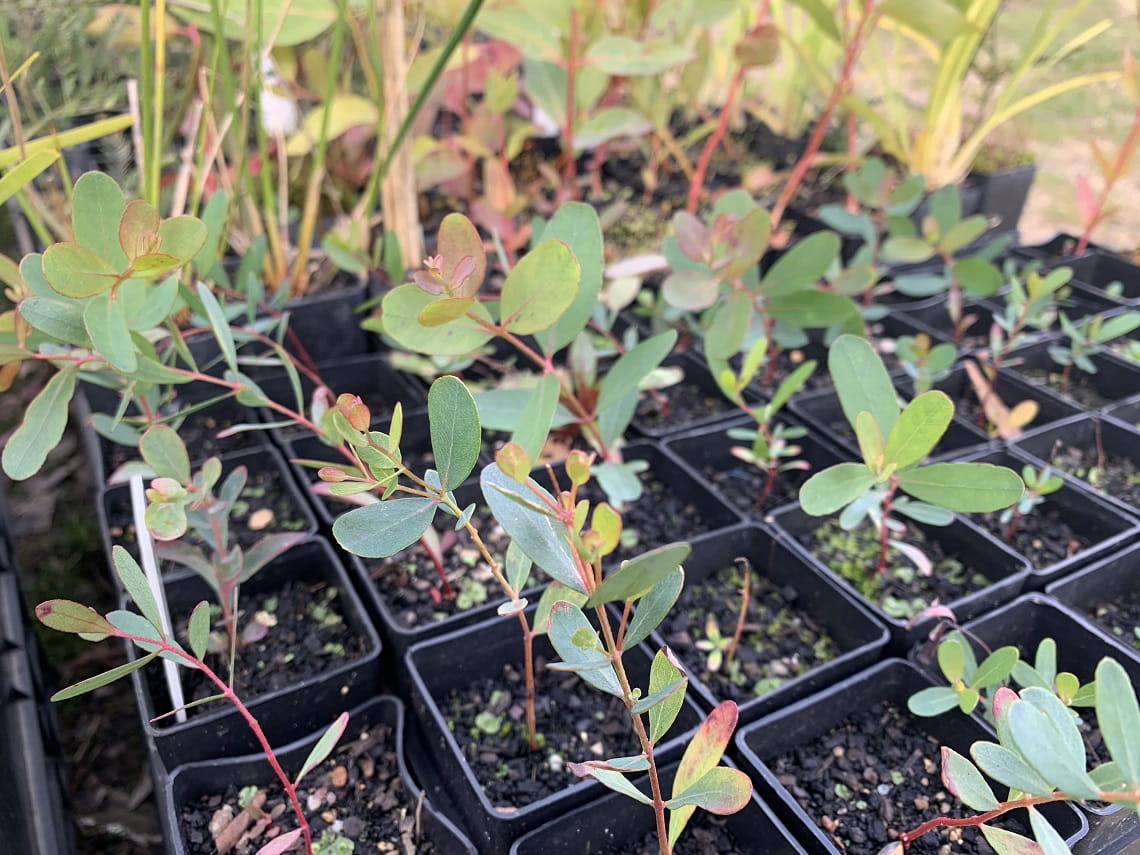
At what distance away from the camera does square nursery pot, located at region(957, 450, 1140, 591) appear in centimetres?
92

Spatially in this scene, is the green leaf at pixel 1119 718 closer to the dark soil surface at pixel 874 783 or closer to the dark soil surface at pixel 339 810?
the dark soil surface at pixel 874 783

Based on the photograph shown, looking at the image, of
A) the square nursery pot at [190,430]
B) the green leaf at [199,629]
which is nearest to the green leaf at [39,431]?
the green leaf at [199,629]

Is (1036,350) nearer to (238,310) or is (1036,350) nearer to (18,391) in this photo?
(238,310)

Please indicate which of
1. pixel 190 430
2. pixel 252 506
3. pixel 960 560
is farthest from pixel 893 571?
pixel 190 430

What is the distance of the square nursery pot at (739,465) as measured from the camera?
104 centimetres

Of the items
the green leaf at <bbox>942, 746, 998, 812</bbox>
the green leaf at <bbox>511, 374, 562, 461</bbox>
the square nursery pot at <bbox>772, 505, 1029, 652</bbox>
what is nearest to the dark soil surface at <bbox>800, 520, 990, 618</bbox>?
the square nursery pot at <bbox>772, 505, 1029, 652</bbox>

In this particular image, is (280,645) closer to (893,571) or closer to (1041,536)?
(893,571)

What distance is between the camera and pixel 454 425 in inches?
18.7

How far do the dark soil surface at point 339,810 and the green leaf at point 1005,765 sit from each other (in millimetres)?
443

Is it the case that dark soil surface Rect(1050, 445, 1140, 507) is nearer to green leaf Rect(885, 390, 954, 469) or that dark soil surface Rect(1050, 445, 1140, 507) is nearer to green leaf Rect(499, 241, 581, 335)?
green leaf Rect(885, 390, 954, 469)

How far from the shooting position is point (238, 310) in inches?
36.1

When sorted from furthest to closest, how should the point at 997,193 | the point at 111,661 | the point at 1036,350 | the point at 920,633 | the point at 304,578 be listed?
the point at 997,193, the point at 1036,350, the point at 111,661, the point at 304,578, the point at 920,633

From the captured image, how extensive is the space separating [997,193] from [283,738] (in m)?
1.74

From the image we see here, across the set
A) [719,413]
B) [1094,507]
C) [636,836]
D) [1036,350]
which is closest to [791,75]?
[1036,350]
